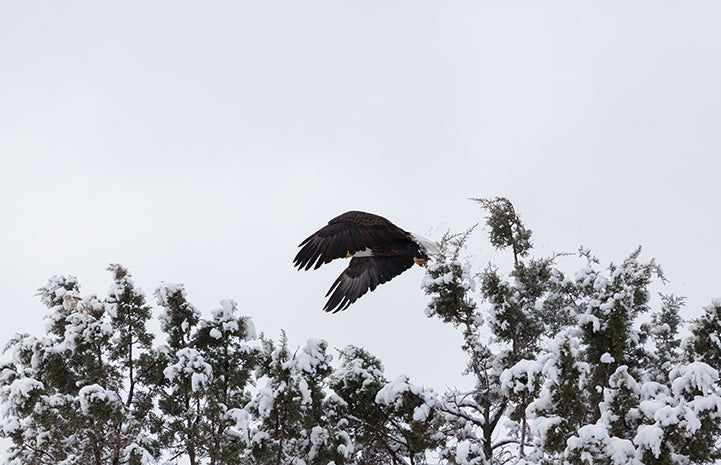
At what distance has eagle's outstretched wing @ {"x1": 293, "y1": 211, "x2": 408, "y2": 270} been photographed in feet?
42.3

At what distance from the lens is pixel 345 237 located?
43.8ft

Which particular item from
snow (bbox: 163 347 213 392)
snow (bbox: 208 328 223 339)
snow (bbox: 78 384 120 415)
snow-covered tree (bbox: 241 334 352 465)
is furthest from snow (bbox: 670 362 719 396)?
snow (bbox: 78 384 120 415)

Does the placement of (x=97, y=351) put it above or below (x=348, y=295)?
below

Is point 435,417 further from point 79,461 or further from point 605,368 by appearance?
point 79,461

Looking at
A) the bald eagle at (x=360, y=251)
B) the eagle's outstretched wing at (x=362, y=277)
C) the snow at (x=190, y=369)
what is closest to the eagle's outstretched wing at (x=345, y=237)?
the bald eagle at (x=360, y=251)

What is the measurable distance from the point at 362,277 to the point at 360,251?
609 millimetres

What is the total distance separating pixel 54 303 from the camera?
1352cm

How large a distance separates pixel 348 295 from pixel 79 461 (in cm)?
423

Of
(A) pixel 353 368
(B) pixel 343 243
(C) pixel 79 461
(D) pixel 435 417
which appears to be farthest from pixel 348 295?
(C) pixel 79 461

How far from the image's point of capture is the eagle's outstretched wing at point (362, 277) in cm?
1415

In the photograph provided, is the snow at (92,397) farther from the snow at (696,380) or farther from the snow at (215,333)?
the snow at (696,380)

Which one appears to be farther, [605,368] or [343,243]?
[343,243]

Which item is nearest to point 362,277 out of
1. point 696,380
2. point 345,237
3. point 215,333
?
point 345,237

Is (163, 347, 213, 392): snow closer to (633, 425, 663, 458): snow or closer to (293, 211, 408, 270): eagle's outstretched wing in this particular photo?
(293, 211, 408, 270): eagle's outstretched wing
